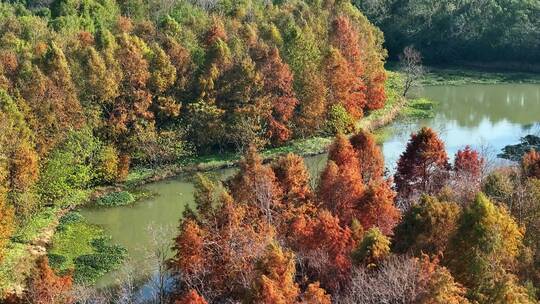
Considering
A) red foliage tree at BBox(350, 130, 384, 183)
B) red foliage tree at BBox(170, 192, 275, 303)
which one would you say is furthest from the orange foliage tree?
red foliage tree at BBox(170, 192, 275, 303)

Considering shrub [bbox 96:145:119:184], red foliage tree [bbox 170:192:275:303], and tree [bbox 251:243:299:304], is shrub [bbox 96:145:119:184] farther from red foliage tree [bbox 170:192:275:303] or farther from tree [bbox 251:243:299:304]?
tree [bbox 251:243:299:304]

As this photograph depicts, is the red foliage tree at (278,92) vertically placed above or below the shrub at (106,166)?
above

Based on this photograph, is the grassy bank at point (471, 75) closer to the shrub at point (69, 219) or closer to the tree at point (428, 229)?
the shrub at point (69, 219)

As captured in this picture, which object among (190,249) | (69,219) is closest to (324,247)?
(190,249)

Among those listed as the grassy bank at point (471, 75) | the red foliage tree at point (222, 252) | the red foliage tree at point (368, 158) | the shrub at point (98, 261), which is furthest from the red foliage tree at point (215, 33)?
the grassy bank at point (471, 75)

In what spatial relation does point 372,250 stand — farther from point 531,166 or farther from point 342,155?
point 342,155

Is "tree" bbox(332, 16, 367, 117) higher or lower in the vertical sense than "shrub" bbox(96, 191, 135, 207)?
higher

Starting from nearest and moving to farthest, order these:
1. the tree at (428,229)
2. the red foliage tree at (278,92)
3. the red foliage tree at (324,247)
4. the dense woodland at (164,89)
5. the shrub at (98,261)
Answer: the tree at (428,229) < the red foliage tree at (324,247) < the shrub at (98,261) < the dense woodland at (164,89) < the red foliage tree at (278,92)
